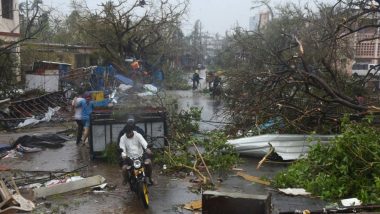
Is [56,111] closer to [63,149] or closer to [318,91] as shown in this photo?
[63,149]

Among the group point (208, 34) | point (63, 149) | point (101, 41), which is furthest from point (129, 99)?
point (208, 34)

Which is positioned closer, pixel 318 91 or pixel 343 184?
pixel 343 184

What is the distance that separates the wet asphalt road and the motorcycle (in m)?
A: 0.19

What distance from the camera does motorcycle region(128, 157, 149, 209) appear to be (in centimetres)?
841

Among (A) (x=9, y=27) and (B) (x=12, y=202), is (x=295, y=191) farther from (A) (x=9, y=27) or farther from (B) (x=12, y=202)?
(A) (x=9, y=27)

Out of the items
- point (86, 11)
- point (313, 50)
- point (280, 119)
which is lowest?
point (280, 119)

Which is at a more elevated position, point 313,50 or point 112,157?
point 313,50

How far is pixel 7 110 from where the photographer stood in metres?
19.4

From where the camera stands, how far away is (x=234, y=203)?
22.2 feet

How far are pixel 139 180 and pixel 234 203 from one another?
7.44 ft

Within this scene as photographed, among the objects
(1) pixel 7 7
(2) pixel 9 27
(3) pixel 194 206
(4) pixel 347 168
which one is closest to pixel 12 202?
(3) pixel 194 206

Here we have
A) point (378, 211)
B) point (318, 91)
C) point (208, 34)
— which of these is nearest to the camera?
point (378, 211)

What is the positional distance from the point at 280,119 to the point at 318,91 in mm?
1822

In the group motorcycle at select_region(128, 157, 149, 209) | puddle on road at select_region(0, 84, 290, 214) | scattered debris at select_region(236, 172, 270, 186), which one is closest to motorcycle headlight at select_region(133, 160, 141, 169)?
motorcycle at select_region(128, 157, 149, 209)
